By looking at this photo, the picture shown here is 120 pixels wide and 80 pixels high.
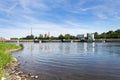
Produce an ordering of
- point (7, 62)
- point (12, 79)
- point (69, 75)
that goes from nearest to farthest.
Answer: point (12, 79), point (69, 75), point (7, 62)

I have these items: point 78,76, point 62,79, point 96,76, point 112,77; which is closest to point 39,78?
point 62,79

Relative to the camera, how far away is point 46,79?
84.4 feet

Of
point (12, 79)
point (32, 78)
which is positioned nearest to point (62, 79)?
point (32, 78)

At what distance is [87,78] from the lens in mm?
25750

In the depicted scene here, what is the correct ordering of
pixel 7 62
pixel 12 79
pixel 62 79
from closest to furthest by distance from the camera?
pixel 12 79
pixel 62 79
pixel 7 62

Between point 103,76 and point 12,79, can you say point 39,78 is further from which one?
point 103,76

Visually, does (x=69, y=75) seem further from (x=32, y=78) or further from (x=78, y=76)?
(x=32, y=78)

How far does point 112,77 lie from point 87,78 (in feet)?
10.5

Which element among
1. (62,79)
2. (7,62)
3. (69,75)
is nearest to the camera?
(62,79)

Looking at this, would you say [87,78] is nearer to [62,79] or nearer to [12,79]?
[62,79]

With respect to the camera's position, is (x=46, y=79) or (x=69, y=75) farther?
(x=69, y=75)

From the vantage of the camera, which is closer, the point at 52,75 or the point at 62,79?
the point at 62,79

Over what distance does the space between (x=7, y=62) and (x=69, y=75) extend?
1245 centimetres

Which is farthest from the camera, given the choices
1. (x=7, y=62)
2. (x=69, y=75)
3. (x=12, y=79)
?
(x=7, y=62)
